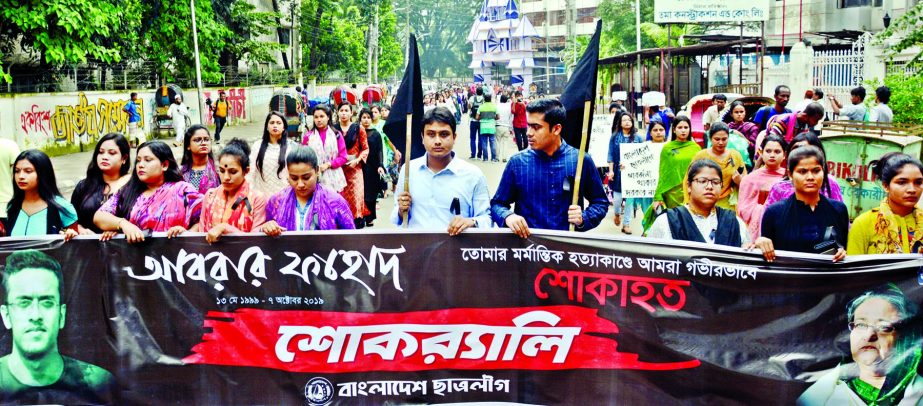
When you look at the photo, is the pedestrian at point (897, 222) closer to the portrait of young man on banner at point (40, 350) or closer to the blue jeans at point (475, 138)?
the portrait of young man on banner at point (40, 350)

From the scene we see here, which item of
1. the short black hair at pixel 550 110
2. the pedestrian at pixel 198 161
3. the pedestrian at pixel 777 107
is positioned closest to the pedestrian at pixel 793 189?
the short black hair at pixel 550 110

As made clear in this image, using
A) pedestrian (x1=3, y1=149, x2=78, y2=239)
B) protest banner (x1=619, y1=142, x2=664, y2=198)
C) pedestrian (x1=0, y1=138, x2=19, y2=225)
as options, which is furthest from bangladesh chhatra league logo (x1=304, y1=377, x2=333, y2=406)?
protest banner (x1=619, y1=142, x2=664, y2=198)

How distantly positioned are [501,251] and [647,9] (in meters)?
53.6

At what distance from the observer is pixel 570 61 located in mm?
61156

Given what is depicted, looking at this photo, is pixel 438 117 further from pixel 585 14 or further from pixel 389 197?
pixel 585 14

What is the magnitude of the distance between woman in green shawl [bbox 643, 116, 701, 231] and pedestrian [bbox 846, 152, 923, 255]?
395 cm

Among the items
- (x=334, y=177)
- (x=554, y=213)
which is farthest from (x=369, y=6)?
(x=554, y=213)

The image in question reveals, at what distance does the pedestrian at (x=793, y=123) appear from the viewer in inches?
397

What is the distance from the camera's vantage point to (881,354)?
472cm

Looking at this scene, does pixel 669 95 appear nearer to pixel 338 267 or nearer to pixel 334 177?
pixel 334 177

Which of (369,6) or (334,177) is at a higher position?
(369,6)

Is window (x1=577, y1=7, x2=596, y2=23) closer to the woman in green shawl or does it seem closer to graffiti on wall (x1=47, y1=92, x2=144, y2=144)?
graffiti on wall (x1=47, y1=92, x2=144, y2=144)

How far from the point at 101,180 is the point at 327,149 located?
11.9 feet

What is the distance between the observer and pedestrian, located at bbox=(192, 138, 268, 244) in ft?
19.1
